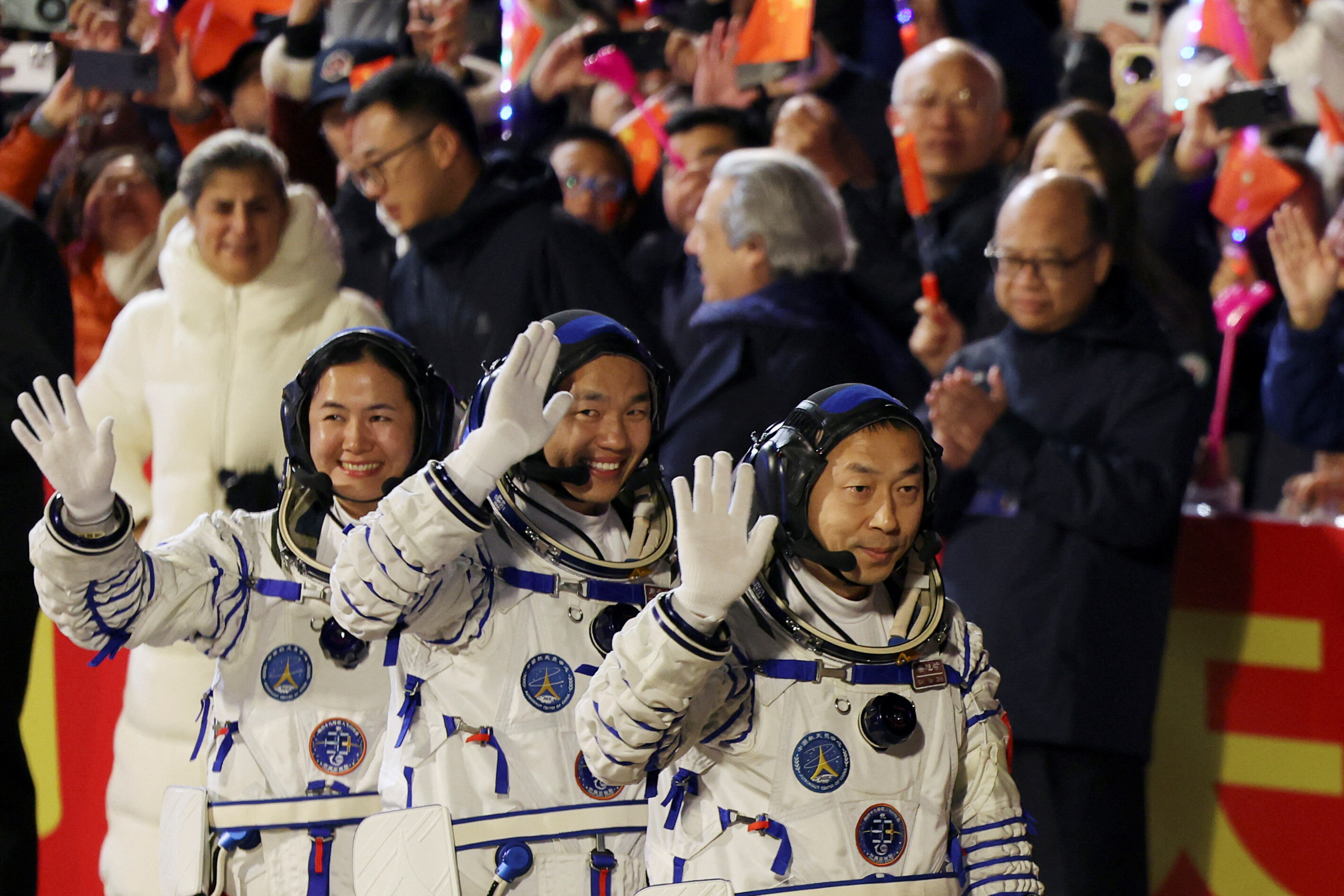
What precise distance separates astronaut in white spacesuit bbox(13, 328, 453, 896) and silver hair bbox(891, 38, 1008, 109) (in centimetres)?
270

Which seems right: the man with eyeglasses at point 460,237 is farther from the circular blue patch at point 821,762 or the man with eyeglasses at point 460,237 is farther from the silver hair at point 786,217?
the circular blue patch at point 821,762

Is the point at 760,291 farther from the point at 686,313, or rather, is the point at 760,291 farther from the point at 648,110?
the point at 648,110

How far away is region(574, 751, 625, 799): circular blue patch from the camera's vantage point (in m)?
3.62

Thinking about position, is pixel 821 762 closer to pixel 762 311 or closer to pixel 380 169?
pixel 762 311

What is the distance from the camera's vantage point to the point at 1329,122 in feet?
18.9

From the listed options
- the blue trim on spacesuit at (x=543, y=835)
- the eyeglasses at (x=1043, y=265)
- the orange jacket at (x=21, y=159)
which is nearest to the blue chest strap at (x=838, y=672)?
the blue trim on spacesuit at (x=543, y=835)

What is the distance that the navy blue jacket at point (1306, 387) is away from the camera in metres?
4.96

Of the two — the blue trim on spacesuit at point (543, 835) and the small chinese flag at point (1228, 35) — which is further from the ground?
the small chinese flag at point (1228, 35)

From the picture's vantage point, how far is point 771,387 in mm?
4949

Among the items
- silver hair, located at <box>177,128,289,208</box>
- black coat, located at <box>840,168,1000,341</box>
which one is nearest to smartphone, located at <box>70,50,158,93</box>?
silver hair, located at <box>177,128,289,208</box>

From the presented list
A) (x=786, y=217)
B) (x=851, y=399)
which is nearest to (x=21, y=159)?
(x=786, y=217)

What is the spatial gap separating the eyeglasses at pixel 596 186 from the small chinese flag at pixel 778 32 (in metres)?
0.75

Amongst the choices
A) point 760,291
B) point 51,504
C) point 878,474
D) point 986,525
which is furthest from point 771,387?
point 51,504

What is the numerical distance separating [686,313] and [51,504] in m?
2.59
